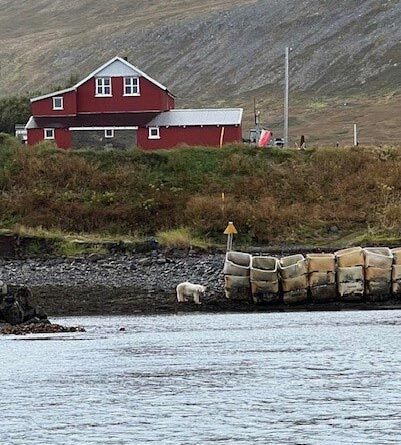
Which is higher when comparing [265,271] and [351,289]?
[265,271]

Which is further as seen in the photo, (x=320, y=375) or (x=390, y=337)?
(x=390, y=337)

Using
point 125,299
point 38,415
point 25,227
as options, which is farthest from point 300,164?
point 38,415

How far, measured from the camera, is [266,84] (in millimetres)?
159000

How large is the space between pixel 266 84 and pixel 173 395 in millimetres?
139754

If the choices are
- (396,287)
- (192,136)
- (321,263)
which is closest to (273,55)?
(192,136)

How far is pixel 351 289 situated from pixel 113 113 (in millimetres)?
43155

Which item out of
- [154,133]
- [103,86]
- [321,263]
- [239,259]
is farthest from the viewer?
[103,86]

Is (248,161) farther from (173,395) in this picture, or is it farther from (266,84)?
(266,84)

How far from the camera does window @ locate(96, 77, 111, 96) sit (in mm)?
82375

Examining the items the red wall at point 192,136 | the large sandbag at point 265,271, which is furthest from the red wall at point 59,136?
the large sandbag at point 265,271

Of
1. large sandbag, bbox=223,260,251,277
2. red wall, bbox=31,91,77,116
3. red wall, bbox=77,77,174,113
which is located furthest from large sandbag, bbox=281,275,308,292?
red wall, bbox=31,91,77,116

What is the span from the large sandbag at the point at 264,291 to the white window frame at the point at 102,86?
141 feet

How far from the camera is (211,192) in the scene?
216ft

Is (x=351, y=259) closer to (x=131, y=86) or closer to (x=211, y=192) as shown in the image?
(x=211, y=192)
